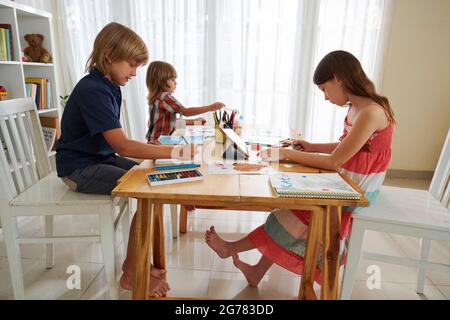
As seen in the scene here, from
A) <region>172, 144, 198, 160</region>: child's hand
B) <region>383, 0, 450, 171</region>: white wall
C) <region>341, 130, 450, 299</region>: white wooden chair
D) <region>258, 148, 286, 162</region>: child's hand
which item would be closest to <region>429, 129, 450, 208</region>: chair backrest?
<region>341, 130, 450, 299</region>: white wooden chair

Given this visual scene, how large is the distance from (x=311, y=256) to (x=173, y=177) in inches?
24.1

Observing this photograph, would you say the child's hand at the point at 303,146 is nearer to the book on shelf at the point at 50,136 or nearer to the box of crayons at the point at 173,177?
the box of crayons at the point at 173,177

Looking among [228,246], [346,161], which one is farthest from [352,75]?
[228,246]

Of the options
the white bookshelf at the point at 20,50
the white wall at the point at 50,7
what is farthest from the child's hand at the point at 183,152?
the white wall at the point at 50,7

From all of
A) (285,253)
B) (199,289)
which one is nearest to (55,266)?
(199,289)

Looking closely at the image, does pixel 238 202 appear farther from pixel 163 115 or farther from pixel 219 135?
pixel 163 115

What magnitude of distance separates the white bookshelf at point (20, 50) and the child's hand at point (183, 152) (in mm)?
1588

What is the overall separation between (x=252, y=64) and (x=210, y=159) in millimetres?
1965

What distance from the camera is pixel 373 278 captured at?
65.0 inches

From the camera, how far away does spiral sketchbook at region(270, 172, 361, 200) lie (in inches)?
37.7

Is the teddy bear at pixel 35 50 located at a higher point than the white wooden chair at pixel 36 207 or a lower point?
higher

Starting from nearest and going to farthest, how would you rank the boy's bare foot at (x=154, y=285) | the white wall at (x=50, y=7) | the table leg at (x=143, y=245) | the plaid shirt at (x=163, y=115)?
the table leg at (x=143, y=245) < the boy's bare foot at (x=154, y=285) < the plaid shirt at (x=163, y=115) < the white wall at (x=50, y=7)

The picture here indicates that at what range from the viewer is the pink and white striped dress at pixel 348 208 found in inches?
51.2
